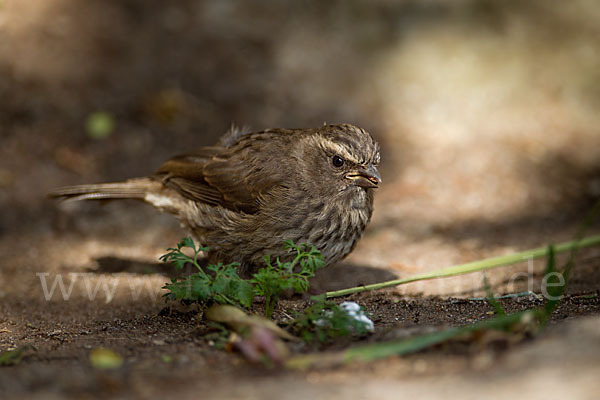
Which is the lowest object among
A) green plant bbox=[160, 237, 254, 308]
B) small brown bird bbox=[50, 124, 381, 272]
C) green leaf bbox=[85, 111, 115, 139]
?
green plant bbox=[160, 237, 254, 308]

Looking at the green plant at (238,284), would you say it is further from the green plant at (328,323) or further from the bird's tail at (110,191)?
the bird's tail at (110,191)

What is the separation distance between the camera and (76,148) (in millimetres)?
7133

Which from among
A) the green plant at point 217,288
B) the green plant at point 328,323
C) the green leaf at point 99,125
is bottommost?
the green plant at point 328,323

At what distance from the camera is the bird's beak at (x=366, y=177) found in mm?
4508

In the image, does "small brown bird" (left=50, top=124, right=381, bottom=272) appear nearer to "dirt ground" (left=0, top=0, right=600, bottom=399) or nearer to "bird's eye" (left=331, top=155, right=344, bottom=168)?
"bird's eye" (left=331, top=155, right=344, bottom=168)

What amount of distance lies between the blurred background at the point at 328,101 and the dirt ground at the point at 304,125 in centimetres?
2

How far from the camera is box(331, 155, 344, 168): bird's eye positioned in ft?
15.1

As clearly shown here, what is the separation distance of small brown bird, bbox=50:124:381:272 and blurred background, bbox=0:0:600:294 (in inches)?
46.9

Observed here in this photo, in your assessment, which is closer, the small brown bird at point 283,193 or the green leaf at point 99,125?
the small brown bird at point 283,193

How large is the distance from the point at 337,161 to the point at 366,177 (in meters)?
0.24

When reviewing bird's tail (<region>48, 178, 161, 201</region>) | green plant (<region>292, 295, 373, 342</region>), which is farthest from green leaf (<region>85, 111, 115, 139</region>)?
green plant (<region>292, 295, 373, 342</region>)

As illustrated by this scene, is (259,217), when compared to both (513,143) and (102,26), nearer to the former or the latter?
(513,143)

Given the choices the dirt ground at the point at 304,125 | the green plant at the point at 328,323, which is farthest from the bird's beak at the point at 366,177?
the green plant at the point at 328,323

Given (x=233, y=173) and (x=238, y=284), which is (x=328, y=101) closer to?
(x=233, y=173)
